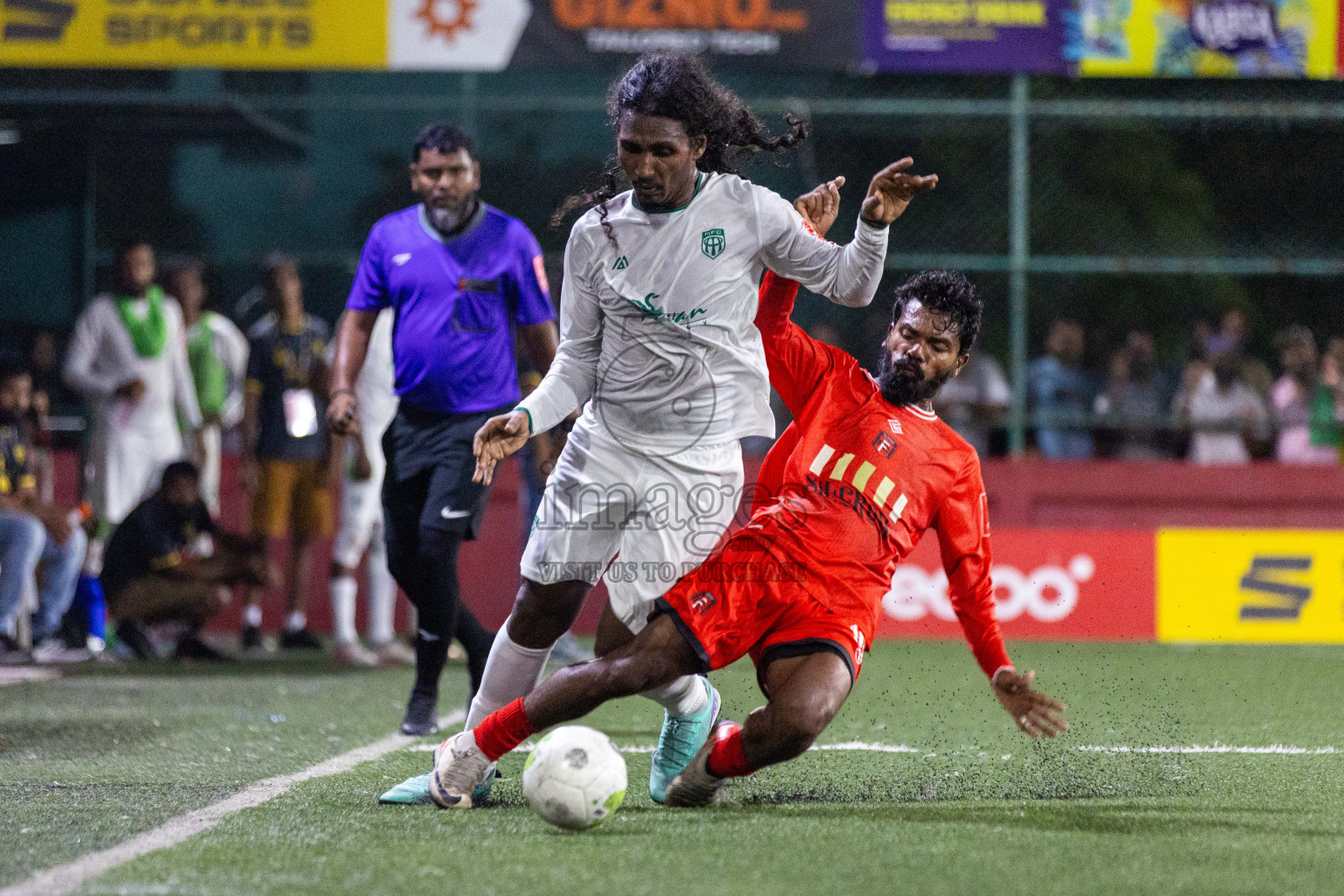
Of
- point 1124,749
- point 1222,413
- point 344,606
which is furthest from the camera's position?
point 1222,413

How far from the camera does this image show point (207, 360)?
1033 centimetres

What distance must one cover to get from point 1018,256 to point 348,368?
6.91 metres

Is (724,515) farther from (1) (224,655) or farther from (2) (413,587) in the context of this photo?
(1) (224,655)

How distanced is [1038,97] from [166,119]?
645 centimetres

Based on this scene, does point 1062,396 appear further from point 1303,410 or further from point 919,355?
point 919,355

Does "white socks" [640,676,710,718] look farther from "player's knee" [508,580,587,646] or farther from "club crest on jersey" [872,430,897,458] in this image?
"club crest on jersey" [872,430,897,458]

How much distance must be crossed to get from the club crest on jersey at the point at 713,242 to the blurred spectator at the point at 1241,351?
7995 mm

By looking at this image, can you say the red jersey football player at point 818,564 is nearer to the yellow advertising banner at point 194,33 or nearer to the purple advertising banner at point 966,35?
the purple advertising banner at point 966,35

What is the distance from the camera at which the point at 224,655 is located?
9.09 meters

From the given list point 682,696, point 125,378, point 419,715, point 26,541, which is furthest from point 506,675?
point 125,378

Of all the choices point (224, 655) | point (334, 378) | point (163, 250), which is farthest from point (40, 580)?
point (334, 378)

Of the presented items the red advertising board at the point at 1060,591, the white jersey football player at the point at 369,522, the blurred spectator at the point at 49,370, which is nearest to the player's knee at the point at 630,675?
the white jersey football player at the point at 369,522

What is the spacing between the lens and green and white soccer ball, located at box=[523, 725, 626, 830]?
3908 mm

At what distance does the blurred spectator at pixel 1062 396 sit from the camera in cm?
1127
